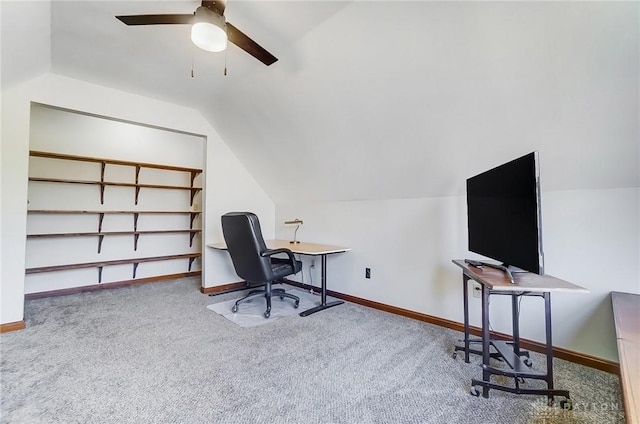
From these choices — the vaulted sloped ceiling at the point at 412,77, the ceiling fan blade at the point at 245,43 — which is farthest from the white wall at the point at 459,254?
the ceiling fan blade at the point at 245,43

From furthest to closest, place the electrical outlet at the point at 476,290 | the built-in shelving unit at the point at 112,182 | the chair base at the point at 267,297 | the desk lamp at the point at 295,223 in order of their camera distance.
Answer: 1. the desk lamp at the point at 295,223
2. the built-in shelving unit at the point at 112,182
3. the chair base at the point at 267,297
4. the electrical outlet at the point at 476,290

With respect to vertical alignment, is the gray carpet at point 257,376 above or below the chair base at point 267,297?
below

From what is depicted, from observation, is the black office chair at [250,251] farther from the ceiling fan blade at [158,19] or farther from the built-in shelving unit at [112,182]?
the built-in shelving unit at [112,182]

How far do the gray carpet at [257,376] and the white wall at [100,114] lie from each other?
0.70 m

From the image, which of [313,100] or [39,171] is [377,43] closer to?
[313,100]

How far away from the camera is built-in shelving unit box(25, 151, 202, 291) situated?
3.55 m

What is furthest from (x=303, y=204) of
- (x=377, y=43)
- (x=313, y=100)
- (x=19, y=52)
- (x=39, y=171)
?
(x=39, y=171)

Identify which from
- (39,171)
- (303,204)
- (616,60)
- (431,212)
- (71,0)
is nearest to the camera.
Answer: (616,60)

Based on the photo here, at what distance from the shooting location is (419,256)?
2789 millimetres

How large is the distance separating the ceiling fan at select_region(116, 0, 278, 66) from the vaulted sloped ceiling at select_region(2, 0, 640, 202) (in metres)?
0.34

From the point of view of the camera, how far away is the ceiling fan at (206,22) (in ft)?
5.30

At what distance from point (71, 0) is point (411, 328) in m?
3.65

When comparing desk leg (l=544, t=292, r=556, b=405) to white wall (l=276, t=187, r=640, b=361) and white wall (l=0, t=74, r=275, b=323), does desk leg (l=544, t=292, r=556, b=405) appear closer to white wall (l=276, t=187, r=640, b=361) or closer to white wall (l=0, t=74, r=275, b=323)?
white wall (l=276, t=187, r=640, b=361)

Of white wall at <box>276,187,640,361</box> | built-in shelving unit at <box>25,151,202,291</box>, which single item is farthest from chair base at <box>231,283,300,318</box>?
built-in shelving unit at <box>25,151,202,291</box>
